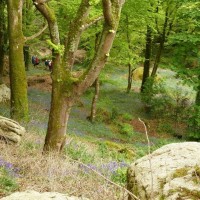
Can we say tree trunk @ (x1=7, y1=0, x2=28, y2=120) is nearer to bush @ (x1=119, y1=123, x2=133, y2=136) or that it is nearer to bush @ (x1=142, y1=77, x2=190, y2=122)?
bush @ (x1=119, y1=123, x2=133, y2=136)

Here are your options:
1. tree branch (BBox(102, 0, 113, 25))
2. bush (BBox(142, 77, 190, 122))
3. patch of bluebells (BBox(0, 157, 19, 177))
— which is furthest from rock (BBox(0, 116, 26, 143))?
bush (BBox(142, 77, 190, 122))

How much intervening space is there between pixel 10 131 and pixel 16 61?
3.94m

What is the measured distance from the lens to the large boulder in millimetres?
3365

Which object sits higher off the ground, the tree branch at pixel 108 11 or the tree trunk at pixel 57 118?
the tree branch at pixel 108 11

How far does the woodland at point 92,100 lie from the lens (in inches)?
254

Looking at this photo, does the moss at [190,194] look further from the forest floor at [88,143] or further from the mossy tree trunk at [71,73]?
the mossy tree trunk at [71,73]

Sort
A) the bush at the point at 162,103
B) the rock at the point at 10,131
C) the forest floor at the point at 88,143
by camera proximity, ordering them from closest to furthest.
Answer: the forest floor at the point at 88,143
the rock at the point at 10,131
the bush at the point at 162,103

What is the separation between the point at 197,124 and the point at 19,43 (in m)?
10.6

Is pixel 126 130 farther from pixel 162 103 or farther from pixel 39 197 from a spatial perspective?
pixel 39 197

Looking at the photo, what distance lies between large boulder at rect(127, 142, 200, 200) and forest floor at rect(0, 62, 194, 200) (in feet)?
0.90

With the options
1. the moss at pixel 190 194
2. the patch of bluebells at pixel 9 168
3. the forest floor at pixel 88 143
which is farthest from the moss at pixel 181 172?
the patch of bluebells at pixel 9 168

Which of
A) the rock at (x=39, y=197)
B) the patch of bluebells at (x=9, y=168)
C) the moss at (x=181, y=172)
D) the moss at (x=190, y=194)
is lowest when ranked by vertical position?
the patch of bluebells at (x=9, y=168)

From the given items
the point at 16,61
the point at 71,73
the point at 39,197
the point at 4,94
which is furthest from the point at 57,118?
the point at 4,94

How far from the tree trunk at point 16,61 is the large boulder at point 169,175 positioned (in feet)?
27.8
